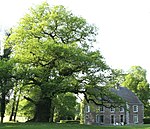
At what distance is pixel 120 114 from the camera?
253 ft

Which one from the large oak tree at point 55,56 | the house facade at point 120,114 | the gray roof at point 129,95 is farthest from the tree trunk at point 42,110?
the gray roof at point 129,95

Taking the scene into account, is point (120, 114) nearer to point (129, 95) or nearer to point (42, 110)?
point (129, 95)

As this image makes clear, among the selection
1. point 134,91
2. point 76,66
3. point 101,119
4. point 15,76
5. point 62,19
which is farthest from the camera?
point 134,91

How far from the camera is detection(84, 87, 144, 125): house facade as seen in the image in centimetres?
7556

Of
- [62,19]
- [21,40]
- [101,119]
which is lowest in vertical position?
[101,119]

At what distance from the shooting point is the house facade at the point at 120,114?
248 feet

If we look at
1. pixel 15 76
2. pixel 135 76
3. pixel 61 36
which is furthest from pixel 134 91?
pixel 15 76

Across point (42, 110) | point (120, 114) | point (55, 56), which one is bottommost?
point (42, 110)

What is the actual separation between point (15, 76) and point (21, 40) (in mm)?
6019

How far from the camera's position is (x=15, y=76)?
108 ft

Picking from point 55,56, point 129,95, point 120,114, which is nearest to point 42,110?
Result: point 55,56

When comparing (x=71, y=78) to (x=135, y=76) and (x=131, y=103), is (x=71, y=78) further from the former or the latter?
(x=135, y=76)

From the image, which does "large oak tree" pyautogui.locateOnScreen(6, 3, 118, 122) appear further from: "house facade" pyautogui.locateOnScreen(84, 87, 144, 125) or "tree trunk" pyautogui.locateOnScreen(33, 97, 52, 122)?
"house facade" pyautogui.locateOnScreen(84, 87, 144, 125)

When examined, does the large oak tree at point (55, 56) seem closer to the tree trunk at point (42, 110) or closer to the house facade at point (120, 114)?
the tree trunk at point (42, 110)
